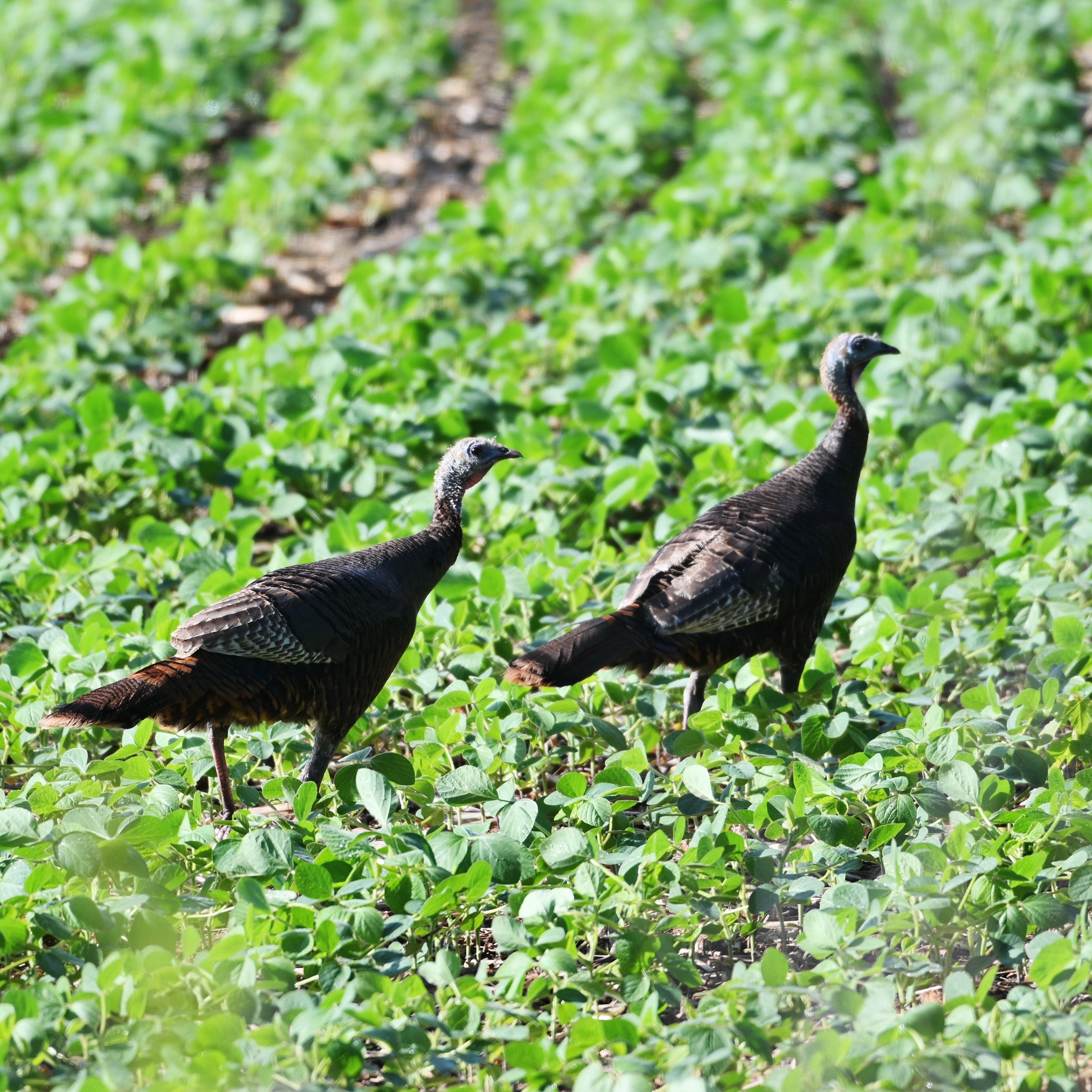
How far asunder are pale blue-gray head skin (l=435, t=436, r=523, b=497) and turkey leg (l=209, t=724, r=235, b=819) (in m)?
1.20

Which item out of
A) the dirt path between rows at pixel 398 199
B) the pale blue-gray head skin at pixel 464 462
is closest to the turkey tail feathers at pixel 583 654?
the pale blue-gray head skin at pixel 464 462

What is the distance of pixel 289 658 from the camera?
4.54 meters

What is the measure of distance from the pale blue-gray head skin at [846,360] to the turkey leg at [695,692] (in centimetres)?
127

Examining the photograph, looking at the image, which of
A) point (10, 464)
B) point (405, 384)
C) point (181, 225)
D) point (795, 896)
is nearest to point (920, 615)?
point (795, 896)

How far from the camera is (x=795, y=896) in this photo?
12.9ft

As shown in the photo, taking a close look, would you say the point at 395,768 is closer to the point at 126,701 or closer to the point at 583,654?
the point at 583,654

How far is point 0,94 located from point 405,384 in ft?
22.4

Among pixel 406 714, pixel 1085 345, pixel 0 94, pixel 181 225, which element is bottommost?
pixel 406 714

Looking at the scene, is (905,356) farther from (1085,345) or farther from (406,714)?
(406,714)

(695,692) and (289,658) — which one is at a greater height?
(289,658)

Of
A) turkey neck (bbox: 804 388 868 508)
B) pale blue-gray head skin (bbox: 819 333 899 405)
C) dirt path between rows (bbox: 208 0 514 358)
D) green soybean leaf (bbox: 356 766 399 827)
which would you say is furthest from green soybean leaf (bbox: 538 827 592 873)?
dirt path between rows (bbox: 208 0 514 358)

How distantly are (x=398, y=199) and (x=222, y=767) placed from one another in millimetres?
6891

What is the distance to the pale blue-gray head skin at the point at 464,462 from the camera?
5.24m

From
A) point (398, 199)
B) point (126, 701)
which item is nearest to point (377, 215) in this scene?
point (398, 199)
